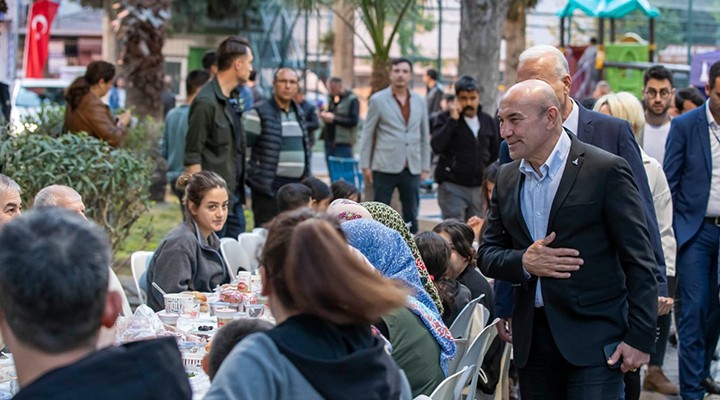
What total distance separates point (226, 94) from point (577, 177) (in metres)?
4.82

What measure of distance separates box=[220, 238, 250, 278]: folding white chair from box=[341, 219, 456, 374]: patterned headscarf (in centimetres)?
339

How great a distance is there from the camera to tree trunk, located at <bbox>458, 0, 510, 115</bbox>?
43.2ft

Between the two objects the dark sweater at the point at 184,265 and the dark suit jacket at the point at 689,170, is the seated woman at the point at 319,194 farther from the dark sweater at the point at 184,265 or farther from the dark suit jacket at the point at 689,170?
the dark suit jacket at the point at 689,170

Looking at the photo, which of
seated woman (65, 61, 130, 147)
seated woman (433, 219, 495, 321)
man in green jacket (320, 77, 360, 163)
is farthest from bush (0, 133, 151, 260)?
man in green jacket (320, 77, 360, 163)

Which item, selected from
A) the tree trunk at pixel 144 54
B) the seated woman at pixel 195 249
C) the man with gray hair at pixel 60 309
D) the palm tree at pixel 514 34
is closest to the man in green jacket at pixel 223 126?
the seated woman at pixel 195 249

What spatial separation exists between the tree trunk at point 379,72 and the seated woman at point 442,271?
1114 cm

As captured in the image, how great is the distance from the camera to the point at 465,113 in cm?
1126

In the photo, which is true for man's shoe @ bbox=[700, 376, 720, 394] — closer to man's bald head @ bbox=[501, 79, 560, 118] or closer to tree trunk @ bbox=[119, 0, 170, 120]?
man's bald head @ bbox=[501, 79, 560, 118]

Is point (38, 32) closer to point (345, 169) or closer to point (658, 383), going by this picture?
point (345, 169)

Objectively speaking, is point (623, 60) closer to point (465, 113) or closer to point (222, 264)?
point (465, 113)

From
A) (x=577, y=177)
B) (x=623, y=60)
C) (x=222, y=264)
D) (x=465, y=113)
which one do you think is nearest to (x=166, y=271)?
(x=222, y=264)

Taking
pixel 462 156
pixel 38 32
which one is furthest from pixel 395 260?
pixel 38 32

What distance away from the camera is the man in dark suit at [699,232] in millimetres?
7715

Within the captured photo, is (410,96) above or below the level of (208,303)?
above
